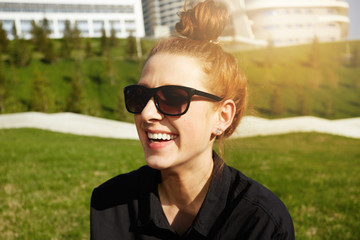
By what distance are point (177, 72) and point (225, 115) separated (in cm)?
52

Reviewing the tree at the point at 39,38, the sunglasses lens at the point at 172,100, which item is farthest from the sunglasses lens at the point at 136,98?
the tree at the point at 39,38

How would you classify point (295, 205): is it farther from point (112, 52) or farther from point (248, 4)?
point (248, 4)

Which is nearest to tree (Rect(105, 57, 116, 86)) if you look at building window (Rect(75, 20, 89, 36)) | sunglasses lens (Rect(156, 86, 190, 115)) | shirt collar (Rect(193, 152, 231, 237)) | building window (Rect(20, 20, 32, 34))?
sunglasses lens (Rect(156, 86, 190, 115))

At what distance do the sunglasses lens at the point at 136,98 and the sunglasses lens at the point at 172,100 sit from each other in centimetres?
11

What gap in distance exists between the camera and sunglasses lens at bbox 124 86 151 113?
2006mm

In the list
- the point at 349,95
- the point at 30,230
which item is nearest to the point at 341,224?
the point at 30,230

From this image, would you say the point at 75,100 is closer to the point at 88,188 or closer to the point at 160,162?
the point at 88,188

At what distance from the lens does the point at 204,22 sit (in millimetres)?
2090

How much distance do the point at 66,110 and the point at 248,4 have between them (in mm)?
67539

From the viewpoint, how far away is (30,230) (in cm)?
A: 425

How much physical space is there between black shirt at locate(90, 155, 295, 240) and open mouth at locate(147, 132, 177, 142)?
0.45 metres

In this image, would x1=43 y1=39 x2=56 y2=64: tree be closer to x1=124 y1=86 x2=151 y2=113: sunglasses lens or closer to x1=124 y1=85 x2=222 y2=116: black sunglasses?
x1=124 y1=86 x2=151 y2=113: sunglasses lens

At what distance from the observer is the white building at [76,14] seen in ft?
244

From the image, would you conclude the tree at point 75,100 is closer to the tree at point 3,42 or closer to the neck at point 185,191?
the tree at point 3,42
